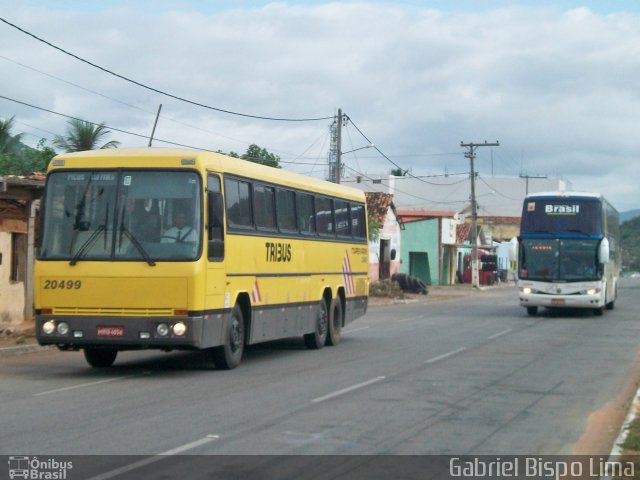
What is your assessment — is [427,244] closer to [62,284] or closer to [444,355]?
[444,355]

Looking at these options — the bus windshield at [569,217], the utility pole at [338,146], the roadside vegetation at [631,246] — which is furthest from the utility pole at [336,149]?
the roadside vegetation at [631,246]

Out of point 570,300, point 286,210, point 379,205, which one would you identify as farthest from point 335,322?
point 379,205

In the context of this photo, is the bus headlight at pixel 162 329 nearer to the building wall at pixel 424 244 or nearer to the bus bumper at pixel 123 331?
the bus bumper at pixel 123 331

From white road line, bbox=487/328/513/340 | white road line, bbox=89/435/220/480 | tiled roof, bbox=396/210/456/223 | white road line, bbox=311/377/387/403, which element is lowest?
white road line, bbox=89/435/220/480

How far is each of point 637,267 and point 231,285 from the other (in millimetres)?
180127

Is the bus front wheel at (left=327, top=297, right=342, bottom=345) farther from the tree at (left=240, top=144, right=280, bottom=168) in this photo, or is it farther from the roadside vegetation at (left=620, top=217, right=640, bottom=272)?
the roadside vegetation at (left=620, top=217, right=640, bottom=272)

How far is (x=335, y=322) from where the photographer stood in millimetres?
22297

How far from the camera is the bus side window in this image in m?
15.2

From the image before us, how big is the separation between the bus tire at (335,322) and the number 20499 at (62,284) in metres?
7.79

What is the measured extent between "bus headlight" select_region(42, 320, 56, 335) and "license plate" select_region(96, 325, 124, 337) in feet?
2.17

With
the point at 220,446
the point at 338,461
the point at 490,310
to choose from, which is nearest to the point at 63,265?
the point at 220,446

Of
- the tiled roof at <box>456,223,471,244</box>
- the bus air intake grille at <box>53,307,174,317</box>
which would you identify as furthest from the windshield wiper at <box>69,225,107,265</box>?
the tiled roof at <box>456,223,471,244</box>

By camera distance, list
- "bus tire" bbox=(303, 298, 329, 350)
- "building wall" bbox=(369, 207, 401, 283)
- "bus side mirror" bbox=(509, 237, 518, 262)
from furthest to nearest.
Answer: "building wall" bbox=(369, 207, 401, 283) → "bus side mirror" bbox=(509, 237, 518, 262) → "bus tire" bbox=(303, 298, 329, 350)

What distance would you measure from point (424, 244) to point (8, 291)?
50.2 m
